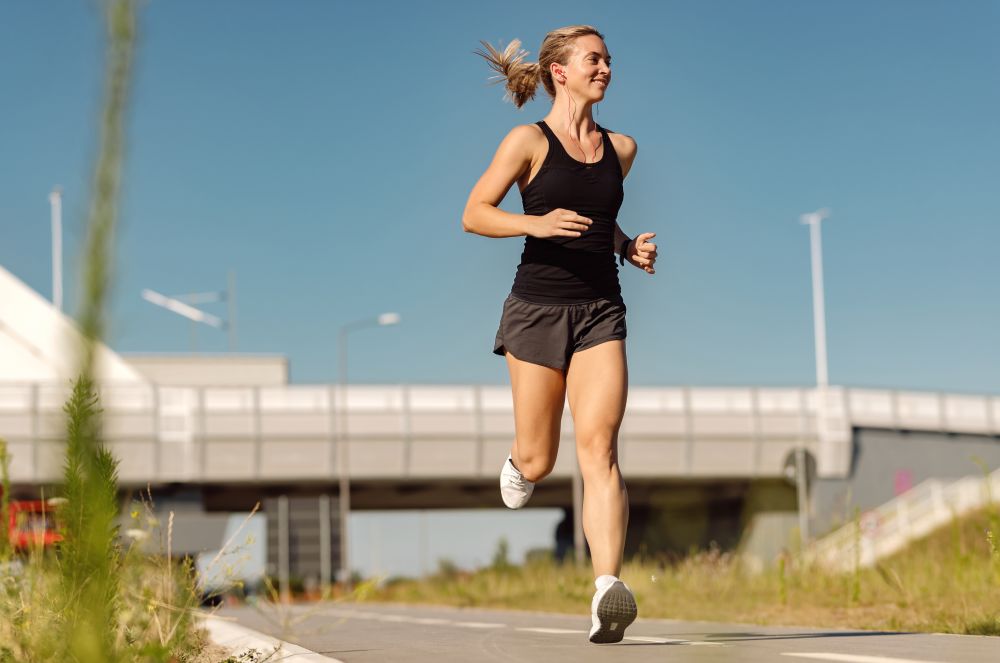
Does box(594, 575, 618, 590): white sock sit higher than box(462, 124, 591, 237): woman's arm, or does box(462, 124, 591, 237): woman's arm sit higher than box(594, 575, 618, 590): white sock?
box(462, 124, 591, 237): woman's arm

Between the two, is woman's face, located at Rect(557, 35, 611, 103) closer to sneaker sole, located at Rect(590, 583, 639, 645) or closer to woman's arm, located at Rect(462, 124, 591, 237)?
woman's arm, located at Rect(462, 124, 591, 237)

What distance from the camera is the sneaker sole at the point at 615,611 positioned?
16.6 ft

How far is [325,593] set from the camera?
3.54m

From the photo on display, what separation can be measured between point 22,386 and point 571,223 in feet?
129

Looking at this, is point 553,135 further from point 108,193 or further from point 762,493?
point 762,493

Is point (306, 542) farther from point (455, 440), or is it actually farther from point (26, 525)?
point (26, 525)

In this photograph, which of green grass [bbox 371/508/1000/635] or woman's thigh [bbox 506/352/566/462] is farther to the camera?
green grass [bbox 371/508/1000/635]

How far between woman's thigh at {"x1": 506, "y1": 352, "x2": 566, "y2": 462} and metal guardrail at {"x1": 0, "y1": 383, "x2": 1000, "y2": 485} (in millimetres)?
36814

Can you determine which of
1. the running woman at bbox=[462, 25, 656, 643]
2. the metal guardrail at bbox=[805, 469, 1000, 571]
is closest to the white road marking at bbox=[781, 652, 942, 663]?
the running woman at bbox=[462, 25, 656, 643]

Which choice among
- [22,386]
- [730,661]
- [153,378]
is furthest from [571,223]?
[153,378]

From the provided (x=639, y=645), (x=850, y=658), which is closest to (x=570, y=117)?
(x=639, y=645)

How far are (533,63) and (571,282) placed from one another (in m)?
1.06

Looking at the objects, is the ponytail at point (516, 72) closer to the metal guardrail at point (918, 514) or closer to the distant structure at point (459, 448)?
the metal guardrail at point (918, 514)

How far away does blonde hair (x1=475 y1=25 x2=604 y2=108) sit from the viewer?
5.88 meters
